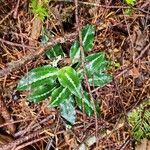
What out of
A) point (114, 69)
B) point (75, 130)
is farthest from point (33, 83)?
point (114, 69)

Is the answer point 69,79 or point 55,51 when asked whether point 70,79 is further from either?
point 55,51

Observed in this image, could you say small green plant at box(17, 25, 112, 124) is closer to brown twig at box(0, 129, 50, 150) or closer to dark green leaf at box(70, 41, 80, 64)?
dark green leaf at box(70, 41, 80, 64)

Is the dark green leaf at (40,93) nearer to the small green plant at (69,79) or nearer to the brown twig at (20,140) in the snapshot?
the small green plant at (69,79)

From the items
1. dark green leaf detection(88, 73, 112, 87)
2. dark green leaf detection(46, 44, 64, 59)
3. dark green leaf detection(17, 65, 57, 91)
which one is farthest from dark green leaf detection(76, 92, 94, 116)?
dark green leaf detection(46, 44, 64, 59)

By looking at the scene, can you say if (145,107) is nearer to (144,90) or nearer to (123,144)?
(144,90)

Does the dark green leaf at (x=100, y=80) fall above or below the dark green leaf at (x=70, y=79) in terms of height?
below

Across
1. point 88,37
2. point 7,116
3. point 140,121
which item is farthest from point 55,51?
point 140,121

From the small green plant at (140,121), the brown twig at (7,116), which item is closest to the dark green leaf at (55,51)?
the brown twig at (7,116)
